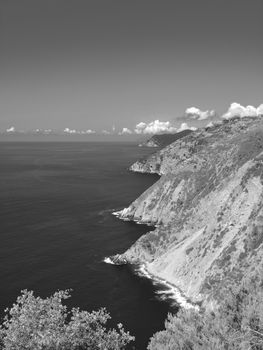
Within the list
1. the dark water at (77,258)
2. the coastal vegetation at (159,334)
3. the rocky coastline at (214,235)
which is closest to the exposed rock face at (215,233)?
the rocky coastline at (214,235)

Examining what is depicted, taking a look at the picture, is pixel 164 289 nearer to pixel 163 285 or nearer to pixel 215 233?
pixel 163 285

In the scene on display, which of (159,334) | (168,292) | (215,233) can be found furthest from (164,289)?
(159,334)

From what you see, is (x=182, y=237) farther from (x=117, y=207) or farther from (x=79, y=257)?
(x=117, y=207)

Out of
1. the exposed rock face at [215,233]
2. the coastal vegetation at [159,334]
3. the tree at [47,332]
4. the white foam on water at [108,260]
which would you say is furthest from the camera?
the white foam on water at [108,260]

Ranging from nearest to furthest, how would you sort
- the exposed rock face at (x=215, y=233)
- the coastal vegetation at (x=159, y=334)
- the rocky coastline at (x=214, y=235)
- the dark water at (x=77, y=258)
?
the coastal vegetation at (x=159, y=334), the dark water at (x=77, y=258), the rocky coastline at (x=214, y=235), the exposed rock face at (x=215, y=233)

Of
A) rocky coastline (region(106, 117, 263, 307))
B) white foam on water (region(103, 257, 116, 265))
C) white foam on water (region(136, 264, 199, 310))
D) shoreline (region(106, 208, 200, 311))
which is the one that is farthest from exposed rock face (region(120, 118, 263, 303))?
white foam on water (region(103, 257, 116, 265))

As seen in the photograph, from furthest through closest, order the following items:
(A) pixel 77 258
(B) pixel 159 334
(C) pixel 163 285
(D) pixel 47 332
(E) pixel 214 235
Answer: (A) pixel 77 258
(E) pixel 214 235
(C) pixel 163 285
(B) pixel 159 334
(D) pixel 47 332

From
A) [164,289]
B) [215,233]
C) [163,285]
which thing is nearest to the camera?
[164,289]

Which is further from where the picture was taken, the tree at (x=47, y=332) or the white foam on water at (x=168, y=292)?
the white foam on water at (x=168, y=292)

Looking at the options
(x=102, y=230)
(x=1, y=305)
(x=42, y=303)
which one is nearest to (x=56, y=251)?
(x=102, y=230)

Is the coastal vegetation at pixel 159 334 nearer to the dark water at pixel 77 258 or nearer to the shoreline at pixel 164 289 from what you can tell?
the dark water at pixel 77 258

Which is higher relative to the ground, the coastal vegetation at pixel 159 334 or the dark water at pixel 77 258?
the coastal vegetation at pixel 159 334
